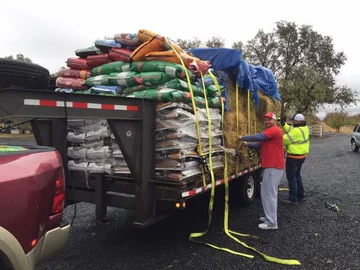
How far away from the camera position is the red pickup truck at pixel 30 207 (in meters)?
2.15

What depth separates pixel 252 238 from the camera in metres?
4.83

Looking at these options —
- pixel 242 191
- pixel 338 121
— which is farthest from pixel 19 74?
pixel 338 121

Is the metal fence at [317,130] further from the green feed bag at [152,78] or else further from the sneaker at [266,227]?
the green feed bag at [152,78]

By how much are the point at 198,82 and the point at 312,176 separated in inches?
278

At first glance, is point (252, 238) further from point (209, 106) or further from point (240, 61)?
point (240, 61)

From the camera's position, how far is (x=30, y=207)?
2.29m

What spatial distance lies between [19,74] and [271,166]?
3.87 meters

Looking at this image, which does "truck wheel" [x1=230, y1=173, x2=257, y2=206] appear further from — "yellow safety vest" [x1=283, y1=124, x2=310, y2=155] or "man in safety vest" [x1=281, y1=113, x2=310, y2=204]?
"yellow safety vest" [x1=283, y1=124, x2=310, y2=155]

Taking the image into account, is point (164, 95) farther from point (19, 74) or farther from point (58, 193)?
point (58, 193)

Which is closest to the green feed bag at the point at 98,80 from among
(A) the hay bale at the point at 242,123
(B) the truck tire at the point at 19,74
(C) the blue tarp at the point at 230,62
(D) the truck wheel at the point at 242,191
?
(B) the truck tire at the point at 19,74

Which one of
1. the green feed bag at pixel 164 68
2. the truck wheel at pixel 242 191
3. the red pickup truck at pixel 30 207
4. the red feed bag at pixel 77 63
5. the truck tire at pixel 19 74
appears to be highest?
the red feed bag at pixel 77 63

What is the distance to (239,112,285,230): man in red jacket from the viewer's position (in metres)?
5.32

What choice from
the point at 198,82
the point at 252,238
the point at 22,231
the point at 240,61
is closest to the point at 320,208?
the point at 252,238

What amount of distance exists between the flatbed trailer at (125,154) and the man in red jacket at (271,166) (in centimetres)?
129
